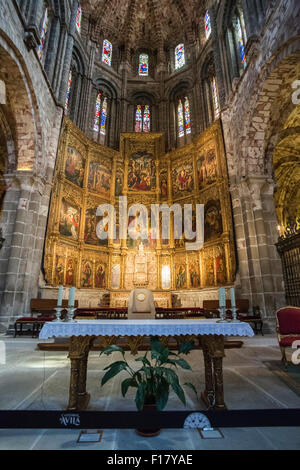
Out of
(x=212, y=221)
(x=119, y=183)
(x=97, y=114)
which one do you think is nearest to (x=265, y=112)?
(x=212, y=221)

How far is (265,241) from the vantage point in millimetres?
10305

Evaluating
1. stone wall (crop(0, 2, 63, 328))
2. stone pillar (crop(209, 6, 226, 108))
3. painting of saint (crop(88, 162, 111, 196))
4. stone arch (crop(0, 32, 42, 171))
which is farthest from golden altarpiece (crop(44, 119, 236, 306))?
stone pillar (crop(209, 6, 226, 108))

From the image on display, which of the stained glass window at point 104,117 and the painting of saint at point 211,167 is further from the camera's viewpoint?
the stained glass window at point 104,117

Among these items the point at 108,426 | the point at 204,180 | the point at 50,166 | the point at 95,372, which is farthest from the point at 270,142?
the point at 108,426

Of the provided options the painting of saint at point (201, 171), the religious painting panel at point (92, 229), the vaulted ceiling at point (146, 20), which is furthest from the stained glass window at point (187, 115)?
the religious painting panel at point (92, 229)

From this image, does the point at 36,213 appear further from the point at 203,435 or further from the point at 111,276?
the point at 203,435

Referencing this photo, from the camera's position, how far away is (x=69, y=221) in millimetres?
13375

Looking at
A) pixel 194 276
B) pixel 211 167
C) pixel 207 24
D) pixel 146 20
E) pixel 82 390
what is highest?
pixel 146 20

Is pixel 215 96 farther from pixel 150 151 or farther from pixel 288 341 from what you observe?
pixel 288 341

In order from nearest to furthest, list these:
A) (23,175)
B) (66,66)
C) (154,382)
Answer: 1. (154,382)
2. (23,175)
3. (66,66)

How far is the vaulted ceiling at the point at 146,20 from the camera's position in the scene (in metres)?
19.5

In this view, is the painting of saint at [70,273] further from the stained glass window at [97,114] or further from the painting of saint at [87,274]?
the stained glass window at [97,114]

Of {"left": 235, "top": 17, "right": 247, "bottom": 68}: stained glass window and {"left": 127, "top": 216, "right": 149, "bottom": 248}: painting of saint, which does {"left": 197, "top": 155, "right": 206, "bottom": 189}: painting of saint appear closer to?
{"left": 127, "top": 216, "right": 149, "bottom": 248}: painting of saint

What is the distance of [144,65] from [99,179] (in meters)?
13.8
